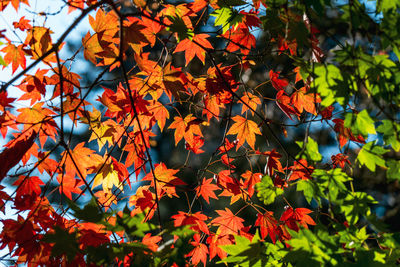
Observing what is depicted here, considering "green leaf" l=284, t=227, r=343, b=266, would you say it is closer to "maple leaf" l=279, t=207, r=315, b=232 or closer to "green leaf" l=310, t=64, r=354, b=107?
"green leaf" l=310, t=64, r=354, b=107

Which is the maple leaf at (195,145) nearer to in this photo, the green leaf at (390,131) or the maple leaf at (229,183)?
the maple leaf at (229,183)

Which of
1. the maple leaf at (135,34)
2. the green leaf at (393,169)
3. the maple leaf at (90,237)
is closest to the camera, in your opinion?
the green leaf at (393,169)

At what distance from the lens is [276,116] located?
3906 millimetres

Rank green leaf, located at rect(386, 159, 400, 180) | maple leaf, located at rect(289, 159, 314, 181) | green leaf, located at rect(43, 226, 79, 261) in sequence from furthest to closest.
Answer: maple leaf, located at rect(289, 159, 314, 181) → green leaf, located at rect(386, 159, 400, 180) → green leaf, located at rect(43, 226, 79, 261)

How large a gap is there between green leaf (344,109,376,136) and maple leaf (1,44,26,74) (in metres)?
1.69

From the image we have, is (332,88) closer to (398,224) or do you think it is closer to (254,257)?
(254,257)

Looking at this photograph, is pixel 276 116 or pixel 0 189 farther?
pixel 276 116

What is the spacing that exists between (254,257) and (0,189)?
50.3 inches

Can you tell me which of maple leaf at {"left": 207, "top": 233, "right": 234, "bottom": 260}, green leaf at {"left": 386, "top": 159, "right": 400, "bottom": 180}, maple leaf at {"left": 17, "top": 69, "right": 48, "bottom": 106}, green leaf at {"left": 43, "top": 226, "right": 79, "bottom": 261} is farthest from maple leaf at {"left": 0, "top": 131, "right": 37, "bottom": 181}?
green leaf at {"left": 386, "top": 159, "right": 400, "bottom": 180}

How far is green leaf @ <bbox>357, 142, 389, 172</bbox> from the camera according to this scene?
3.63 feet

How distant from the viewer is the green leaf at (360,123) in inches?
43.3

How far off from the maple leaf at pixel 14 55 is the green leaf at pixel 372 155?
177 centimetres

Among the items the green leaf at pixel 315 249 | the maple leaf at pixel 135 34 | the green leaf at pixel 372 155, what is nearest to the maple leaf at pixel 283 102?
the green leaf at pixel 372 155

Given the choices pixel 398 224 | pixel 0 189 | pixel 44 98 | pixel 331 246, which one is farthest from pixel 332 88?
pixel 398 224
